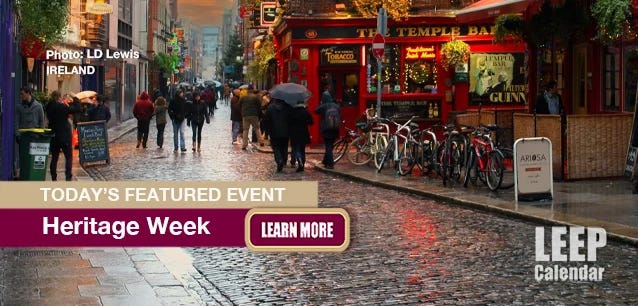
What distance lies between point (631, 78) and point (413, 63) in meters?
Answer: 12.9

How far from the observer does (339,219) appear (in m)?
9.24

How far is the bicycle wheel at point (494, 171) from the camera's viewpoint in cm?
1720

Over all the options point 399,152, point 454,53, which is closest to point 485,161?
point 399,152

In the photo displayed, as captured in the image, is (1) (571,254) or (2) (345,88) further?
(2) (345,88)

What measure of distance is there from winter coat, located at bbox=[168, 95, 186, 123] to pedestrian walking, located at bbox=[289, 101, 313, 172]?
8.11 meters

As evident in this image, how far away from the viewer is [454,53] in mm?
31719

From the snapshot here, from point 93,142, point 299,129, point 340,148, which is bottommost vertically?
point 340,148

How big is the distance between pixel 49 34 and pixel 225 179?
303 inches

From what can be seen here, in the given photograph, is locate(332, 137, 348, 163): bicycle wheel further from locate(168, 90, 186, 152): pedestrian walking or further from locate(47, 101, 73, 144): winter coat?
locate(47, 101, 73, 144): winter coat

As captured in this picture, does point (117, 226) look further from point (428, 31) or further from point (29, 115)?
point (428, 31)

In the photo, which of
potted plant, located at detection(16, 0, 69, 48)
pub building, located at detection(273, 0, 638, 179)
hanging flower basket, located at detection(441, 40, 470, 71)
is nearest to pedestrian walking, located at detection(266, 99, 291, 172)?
potted plant, located at detection(16, 0, 69, 48)

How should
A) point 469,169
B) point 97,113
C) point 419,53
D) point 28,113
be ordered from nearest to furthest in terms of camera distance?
point 469,169, point 28,113, point 97,113, point 419,53

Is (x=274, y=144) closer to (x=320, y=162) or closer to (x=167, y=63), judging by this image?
(x=320, y=162)

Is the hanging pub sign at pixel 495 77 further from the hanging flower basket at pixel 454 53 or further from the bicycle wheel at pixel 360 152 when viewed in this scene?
the bicycle wheel at pixel 360 152
